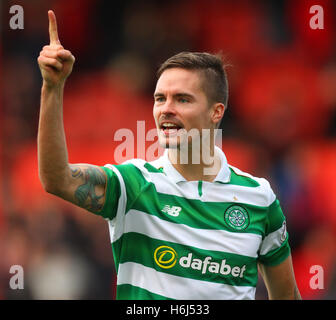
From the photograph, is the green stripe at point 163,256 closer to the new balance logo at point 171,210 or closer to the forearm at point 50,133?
the new balance logo at point 171,210

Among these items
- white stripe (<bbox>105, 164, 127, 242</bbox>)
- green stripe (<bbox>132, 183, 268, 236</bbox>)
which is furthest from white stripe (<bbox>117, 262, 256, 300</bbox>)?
green stripe (<bbox>132, 183, 268, 236</bbox>)

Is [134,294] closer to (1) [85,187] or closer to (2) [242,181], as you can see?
(1) [85,187]

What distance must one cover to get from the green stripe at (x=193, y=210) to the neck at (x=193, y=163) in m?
0.17

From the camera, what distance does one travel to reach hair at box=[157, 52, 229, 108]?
3121mm

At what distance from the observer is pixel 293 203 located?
7160mm

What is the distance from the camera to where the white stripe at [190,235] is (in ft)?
9.27

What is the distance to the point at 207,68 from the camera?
318 centimetres

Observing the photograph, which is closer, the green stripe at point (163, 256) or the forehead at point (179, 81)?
the green stripe at point (163, 256)

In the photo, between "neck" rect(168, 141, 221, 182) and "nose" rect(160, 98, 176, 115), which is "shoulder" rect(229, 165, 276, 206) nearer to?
"neck" rect(168, 141, 221, 182)

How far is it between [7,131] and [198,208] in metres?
5.22

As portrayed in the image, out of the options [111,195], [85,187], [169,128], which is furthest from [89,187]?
[169,128]

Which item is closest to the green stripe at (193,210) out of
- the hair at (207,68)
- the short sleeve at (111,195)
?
the short sleeve at (111,195)

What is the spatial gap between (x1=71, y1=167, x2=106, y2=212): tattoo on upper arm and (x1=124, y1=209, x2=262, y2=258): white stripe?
0.68ft

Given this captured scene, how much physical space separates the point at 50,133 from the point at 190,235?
949mm
